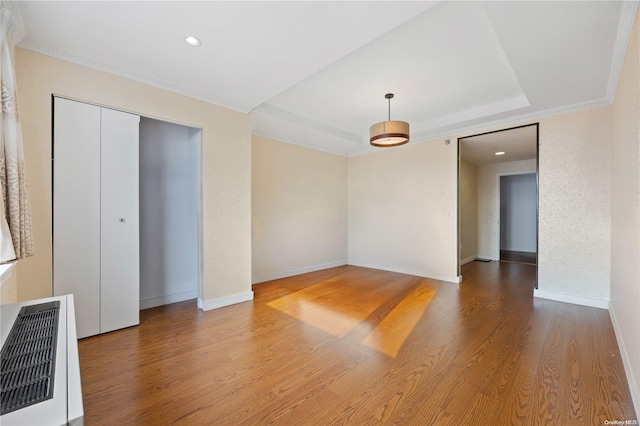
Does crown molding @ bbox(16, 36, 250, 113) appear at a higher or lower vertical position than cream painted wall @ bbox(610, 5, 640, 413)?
higher

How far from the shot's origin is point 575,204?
11.4ft

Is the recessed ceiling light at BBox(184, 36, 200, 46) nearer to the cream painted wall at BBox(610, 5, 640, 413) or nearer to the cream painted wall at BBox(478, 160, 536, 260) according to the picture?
the cream painted wall at BBox(610, 5, 640, 413)

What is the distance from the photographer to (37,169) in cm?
231

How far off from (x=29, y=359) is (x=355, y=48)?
2644 mm

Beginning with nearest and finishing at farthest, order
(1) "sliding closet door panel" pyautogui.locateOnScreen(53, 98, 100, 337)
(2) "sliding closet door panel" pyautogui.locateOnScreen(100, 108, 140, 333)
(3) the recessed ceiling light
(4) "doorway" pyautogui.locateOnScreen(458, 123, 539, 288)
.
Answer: (3) the recessed ceiling light, (1) "sliding closet door panel" pyautogui.locateOnScreen(53, 98, 100, 337), (2) "sliding closet door panel" pyautogui.locateOnScreen(100, 108, 140, 333), (4) "doorway" pyautogui.locateOnScreen(458, 123, 539, 288)

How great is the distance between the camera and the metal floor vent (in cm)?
72

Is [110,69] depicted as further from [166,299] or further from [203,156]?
[166,299]

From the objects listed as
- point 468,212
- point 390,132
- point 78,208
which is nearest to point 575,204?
point 390,132

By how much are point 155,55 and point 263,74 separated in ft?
3.20

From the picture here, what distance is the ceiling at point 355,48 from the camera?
6.17ft

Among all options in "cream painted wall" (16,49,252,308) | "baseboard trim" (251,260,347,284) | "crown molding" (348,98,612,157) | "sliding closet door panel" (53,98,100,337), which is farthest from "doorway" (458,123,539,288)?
"sliding closet door panel" (53,98,100,337)

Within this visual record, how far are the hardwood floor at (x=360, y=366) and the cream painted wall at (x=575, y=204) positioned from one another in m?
0.41

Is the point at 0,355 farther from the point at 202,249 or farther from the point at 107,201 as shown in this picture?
the point at 202,249

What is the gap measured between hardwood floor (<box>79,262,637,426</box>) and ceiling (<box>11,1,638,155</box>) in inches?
103
